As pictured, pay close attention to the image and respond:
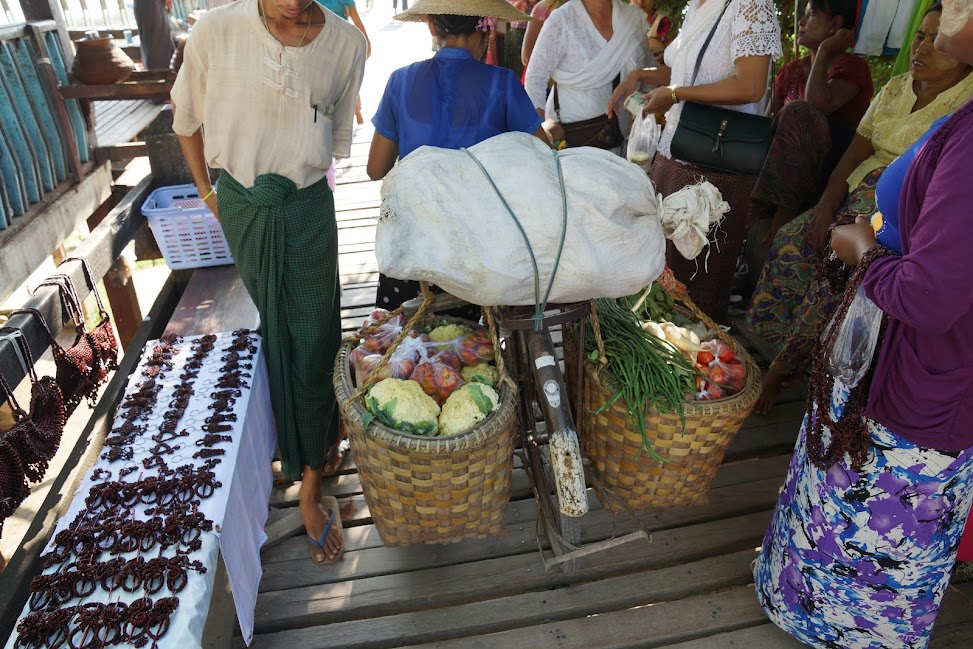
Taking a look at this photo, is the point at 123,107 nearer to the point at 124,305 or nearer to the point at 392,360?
the point at 124,305

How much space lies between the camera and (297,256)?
230cm

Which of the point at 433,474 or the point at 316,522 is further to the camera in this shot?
the point at 316,522

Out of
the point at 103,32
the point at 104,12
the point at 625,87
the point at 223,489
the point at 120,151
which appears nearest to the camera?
the point at 223,489

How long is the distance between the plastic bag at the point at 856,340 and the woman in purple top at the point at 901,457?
0.11ft

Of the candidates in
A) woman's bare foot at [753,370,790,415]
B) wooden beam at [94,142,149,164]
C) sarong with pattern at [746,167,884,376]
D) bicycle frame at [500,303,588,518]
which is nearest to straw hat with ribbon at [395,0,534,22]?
bicycle frame at [500,303,588,518]

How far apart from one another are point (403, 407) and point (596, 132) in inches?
89.8

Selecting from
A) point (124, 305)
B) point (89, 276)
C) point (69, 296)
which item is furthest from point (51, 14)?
point (69, 296)

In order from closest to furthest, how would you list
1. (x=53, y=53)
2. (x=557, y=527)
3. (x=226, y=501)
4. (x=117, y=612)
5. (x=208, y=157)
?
1. (x=117, y=612)
2. (x=226, y=501)
3. (x=557, y=527)
4. (x=208, y=157)
5. (x=53, y=53)

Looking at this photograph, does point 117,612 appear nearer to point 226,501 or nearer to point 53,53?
point 226,501

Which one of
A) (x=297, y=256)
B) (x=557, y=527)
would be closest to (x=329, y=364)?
(x=297, y=256)

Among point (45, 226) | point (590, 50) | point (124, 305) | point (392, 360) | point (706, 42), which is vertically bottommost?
point (124, 305)

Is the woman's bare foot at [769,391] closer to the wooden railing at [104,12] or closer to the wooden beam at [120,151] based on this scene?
the wooden beam at [120,151]

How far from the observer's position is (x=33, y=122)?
410 cm

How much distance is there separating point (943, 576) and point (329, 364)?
7.06ft
